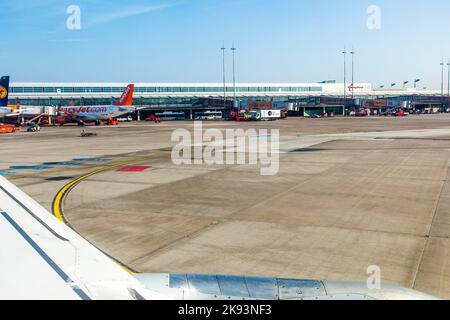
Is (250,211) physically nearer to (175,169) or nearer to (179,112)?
(175,169)

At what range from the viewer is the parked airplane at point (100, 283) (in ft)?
15.1

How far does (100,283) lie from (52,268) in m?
0.69

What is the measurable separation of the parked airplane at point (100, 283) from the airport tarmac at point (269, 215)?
423 centimetres

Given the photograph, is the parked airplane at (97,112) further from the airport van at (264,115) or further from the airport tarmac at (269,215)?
the airport tarmac at (269,215)

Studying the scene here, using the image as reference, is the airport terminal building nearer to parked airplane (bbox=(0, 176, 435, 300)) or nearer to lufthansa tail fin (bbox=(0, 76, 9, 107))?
lufthansa tail fin (bbox=(0, 76, 9, 107))

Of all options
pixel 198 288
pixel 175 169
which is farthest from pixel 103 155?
pixel 198 288

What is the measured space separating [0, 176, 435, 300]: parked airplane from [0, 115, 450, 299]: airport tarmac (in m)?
4.23

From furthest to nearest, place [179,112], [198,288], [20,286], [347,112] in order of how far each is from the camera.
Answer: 1. [347,112]
2. [179,112]
3. [198,288]
4. [20,286]

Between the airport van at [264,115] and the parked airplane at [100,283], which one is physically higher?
the airport van at [264,115]

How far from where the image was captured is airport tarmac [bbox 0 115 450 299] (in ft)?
35.3

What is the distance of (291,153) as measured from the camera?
3481 centimetres

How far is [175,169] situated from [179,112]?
117250mm

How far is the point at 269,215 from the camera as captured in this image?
1555 cm

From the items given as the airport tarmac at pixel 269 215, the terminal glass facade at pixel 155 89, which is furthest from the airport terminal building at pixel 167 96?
the airport tarmac at pixel 269 215
